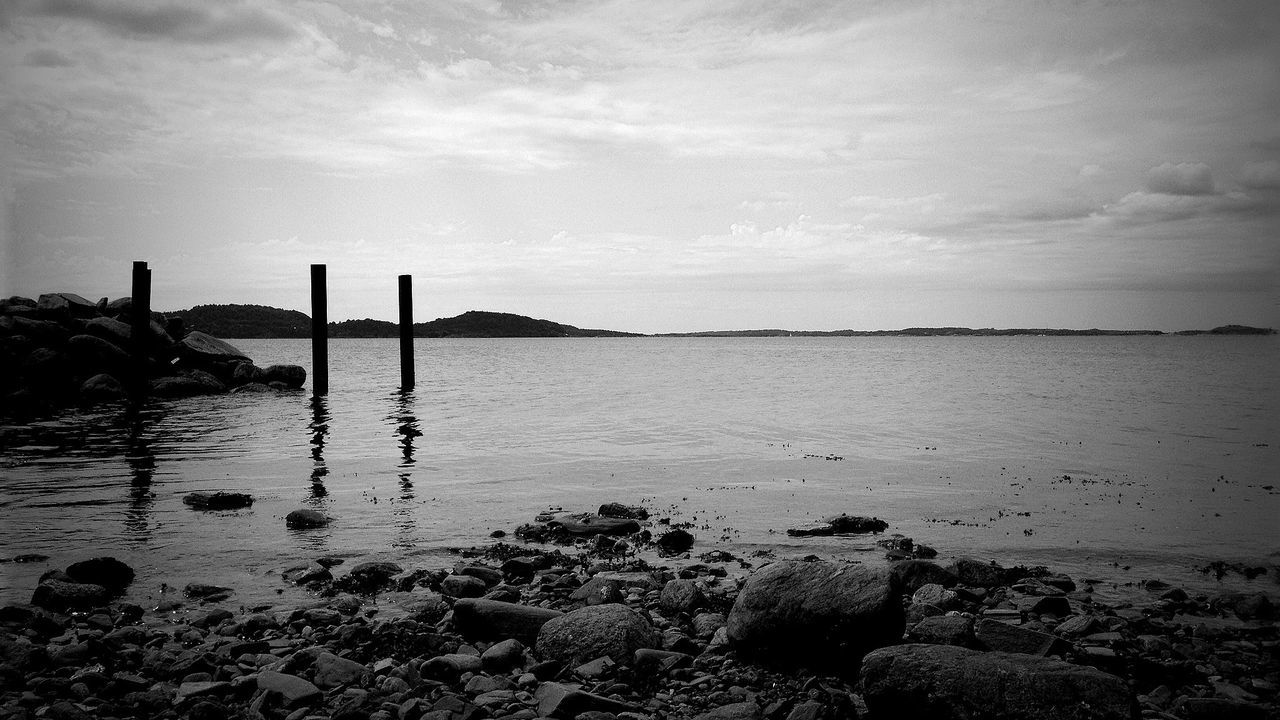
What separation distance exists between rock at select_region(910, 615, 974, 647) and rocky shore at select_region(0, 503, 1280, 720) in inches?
0.8

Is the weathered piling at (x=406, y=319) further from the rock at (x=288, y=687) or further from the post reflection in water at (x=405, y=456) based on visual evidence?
the rock at (x=288, y=687)

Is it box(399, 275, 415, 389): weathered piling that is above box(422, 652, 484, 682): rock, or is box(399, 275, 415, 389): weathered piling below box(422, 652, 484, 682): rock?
above

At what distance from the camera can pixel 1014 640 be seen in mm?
6777

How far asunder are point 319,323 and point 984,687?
38.4m

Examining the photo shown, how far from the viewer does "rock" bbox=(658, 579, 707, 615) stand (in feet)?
27.3

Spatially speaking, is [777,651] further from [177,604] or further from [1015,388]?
[1015,388]

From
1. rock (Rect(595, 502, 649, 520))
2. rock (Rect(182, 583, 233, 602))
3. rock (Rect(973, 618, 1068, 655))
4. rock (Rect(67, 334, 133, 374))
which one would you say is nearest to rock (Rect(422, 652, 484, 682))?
rock (Rect(182, 583, 233, 602))

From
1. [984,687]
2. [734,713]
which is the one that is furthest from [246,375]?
[984,687]

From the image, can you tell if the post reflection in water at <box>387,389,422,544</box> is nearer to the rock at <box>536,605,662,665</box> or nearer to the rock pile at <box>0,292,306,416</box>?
the rock at <box>536,605,662,665</box>

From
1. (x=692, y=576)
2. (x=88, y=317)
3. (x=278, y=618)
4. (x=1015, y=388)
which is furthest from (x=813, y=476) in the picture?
(x=88, y=317)

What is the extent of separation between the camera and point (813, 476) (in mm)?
18094

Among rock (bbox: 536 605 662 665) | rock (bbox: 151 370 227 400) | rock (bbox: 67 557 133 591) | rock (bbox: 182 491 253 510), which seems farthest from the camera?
rock (bbox: 151 370 227 400)

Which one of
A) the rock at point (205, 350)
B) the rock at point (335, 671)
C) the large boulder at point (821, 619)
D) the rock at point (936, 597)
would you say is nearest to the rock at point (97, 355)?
the rock at point (205, 350)

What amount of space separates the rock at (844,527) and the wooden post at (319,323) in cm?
2943
